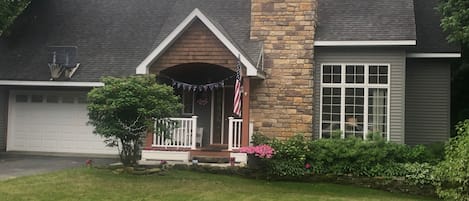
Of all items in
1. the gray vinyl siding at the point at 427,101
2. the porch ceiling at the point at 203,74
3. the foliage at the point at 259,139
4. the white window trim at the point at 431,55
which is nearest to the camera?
the foliage at the point at 259,139

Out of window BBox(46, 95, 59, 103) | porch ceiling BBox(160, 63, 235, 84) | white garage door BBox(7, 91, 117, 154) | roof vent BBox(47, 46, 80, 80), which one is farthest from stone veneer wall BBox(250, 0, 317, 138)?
window BBox(46, 95, 59, 103)

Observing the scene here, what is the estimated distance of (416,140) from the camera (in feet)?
53.6

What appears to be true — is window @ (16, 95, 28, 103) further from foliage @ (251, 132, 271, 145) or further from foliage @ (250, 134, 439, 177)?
foliage @ (250, 134, 439, 177)

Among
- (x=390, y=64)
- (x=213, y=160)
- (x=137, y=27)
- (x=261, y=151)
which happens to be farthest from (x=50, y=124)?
(x=390, y=64)

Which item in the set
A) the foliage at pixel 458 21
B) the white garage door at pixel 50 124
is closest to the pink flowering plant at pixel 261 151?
the foliage at pixel 458 21

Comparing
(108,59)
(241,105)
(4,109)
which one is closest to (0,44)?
(4,109)

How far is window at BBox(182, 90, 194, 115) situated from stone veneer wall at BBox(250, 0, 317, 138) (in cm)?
246

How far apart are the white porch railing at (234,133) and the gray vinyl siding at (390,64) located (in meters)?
2.25

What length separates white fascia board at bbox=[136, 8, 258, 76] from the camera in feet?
46.0

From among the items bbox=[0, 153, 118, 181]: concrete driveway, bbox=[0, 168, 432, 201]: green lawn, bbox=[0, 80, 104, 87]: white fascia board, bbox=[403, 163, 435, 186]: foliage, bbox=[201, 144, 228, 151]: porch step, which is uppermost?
bbox=[0, 80, 104, 87]: white fascia board

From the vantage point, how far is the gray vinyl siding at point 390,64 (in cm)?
1476

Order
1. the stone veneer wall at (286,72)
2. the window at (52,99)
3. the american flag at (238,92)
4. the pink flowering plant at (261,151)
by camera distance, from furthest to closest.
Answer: the window at (52,99) → the stone veneer wall at (286,72) → the american flag at (238,92) → the pink flowering plant at (261,151)

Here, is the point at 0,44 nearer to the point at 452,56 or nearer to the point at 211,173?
the point at 211,173

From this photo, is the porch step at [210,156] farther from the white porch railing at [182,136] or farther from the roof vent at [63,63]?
the roof vent at [63,63]
